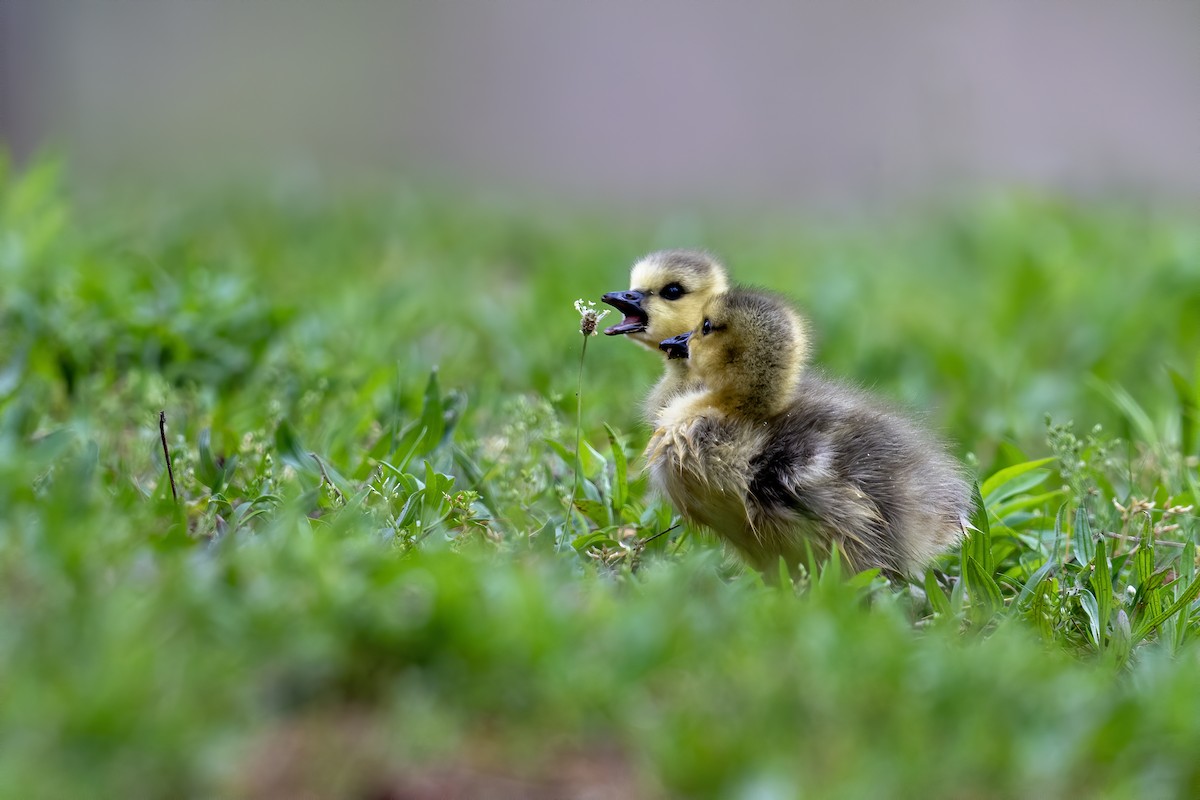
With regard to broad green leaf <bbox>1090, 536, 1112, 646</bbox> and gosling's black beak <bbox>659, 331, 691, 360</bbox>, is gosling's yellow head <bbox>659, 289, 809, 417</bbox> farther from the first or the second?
broad green leaf <bbox>1090, 536, 1112, 646</bbox>

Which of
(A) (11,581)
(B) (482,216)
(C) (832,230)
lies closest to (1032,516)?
(A) (11,581)

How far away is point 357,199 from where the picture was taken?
879 cm

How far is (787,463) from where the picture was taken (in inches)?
130

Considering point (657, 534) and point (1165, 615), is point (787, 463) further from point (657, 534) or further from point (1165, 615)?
point (1165, 615)

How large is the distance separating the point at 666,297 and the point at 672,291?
3 centimetres

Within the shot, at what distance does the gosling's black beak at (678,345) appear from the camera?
3.71 m

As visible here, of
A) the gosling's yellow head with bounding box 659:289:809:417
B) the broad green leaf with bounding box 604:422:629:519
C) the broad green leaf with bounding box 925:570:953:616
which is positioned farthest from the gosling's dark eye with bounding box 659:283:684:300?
the broad green leaf with bounding box 925:570:953:616

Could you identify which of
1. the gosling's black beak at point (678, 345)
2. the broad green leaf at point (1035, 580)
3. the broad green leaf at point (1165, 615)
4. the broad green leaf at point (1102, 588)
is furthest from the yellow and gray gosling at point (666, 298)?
the broad green leaf at point (1165, 615)

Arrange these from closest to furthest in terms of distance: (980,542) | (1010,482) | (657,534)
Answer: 1. (980,542)
2. (657,534)
3. (1010,482)

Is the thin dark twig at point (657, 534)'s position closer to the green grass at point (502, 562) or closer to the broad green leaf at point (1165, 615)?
the green grass at point (502, 562)

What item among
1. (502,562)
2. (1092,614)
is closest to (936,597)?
(1092,614)

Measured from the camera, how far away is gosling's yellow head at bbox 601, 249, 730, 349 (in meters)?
4.02

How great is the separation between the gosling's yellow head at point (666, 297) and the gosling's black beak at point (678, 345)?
234 mm

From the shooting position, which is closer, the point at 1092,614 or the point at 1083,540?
the point at 1092,614
